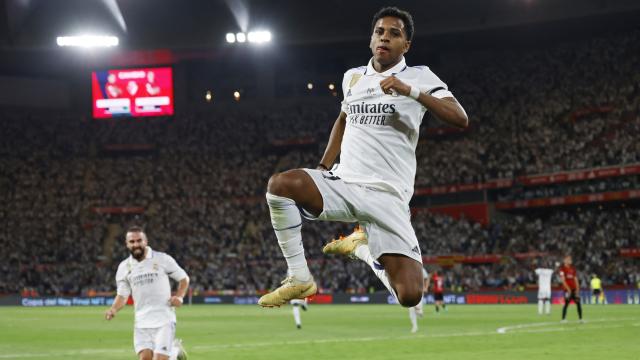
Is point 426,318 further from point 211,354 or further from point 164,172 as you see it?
point 164,172

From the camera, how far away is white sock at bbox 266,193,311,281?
7.93 m

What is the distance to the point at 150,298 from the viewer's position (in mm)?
15609

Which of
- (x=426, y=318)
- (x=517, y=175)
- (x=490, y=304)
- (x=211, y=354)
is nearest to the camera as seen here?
(x=211, y=354)

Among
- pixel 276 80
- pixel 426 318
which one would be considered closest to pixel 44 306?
pixel 276 80

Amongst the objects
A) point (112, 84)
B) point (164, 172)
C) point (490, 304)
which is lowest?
point (490, 304)

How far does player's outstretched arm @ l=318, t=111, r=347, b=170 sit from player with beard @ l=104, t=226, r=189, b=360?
683 centimetres

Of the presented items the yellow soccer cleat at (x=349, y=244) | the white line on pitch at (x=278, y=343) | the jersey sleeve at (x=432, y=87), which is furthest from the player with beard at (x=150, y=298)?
the white line on pitch at (x=278, y=343)

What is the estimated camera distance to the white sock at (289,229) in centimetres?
793

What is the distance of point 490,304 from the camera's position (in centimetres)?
5244

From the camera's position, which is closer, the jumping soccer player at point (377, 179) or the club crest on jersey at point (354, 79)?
the jumping soccer player at point (377, 179)

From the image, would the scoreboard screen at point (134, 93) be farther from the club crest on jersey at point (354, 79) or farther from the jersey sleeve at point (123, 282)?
the club crest on jersey at point (354, 79)

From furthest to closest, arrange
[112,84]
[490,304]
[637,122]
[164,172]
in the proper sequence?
[164,172], [112,84], [637,122], [490,304]

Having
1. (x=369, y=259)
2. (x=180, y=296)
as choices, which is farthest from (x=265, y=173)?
(x=369, y=259)

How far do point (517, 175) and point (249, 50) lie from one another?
67.0ft
